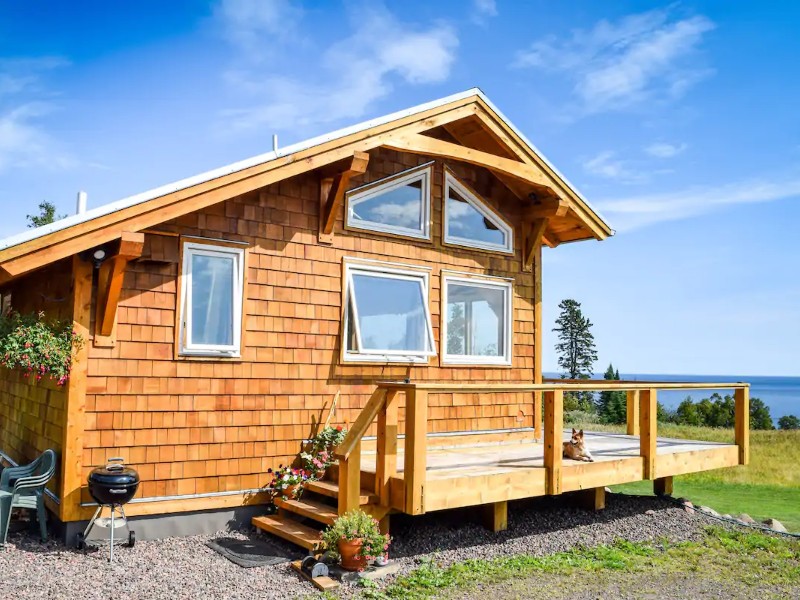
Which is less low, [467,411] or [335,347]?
[335,347]

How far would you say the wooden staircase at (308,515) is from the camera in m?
6.66

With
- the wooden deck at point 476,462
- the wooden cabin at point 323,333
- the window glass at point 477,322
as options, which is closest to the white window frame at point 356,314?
the wooden cabin at point 323,333

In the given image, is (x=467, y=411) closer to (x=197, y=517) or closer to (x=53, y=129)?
(x=197, y=517)

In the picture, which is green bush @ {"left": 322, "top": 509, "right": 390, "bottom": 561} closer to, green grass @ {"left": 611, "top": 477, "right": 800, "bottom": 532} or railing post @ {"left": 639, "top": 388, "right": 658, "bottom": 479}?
railing post @ {"left": 639, "top": 388, "right": 658, "bottom": 479}

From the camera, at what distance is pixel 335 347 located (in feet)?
27.2

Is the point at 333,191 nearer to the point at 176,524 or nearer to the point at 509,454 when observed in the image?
the point at 509,454

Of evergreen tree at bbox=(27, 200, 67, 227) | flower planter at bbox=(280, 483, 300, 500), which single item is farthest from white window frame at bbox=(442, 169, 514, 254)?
evergreen tree at bbox=(27, 200, 67, 227)

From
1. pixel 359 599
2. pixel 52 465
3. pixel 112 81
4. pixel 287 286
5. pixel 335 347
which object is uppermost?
pixel 112 81

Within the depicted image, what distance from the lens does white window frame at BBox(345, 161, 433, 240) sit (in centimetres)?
855

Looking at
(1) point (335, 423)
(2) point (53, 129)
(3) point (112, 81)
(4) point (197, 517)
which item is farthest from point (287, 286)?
(2) point (53, 129)

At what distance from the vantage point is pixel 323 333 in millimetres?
8211

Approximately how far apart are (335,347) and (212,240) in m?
1.90

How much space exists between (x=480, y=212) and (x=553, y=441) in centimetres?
360

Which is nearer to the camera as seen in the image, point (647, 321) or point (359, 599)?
point (359, 599)
